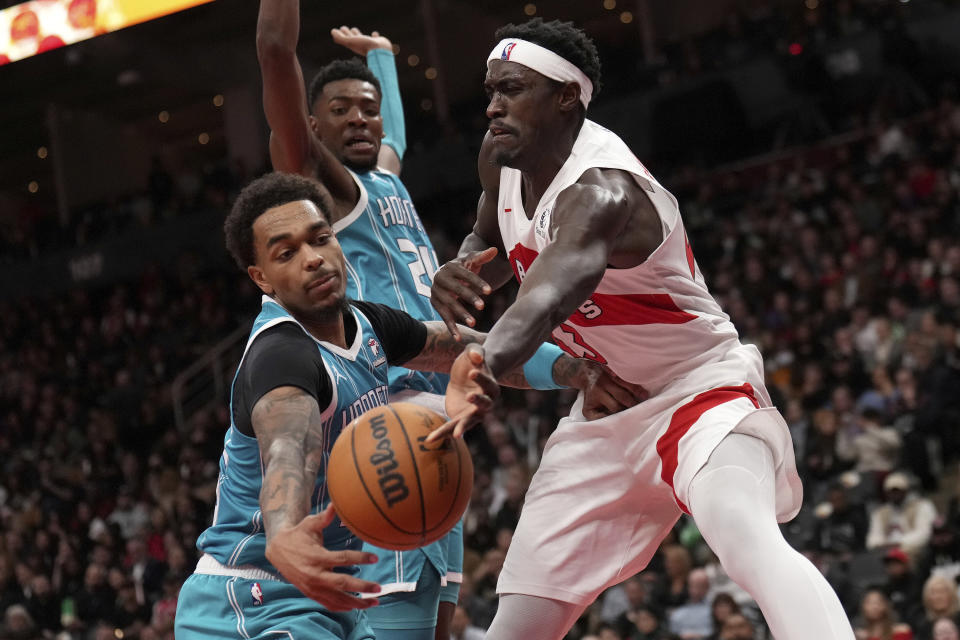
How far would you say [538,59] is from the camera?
12.5 ft

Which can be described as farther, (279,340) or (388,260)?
(388,260)

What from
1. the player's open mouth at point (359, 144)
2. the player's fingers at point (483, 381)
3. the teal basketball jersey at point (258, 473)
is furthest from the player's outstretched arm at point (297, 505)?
the player's open mouth at point (359, 144)

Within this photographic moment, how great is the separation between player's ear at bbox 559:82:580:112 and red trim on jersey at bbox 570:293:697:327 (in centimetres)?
62

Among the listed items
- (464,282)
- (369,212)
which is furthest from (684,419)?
(369,212)

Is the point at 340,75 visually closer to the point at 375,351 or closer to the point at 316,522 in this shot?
the point at 375,351

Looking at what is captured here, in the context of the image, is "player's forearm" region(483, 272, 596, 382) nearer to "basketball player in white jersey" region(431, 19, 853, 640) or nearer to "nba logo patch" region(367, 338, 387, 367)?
"basketball player in white jersey" region(431, 19, 853, 640)

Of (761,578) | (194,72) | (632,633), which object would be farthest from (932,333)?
(194,72)

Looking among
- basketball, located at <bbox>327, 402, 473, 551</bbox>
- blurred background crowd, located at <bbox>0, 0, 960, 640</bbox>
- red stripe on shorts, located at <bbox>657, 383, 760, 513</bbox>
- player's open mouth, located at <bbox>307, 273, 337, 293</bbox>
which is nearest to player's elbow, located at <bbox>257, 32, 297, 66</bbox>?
player's open mouth, located at <bbox>307, 273, 337, 293</bbox>

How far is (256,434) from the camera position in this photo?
324 centimetres

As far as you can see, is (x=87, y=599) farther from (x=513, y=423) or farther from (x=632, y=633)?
(x=632, y=633)

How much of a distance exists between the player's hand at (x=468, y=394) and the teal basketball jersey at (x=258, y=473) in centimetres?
64

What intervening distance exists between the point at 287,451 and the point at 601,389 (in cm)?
133

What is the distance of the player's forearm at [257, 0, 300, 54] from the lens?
4.44 meters

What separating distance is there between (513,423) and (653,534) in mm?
8726
